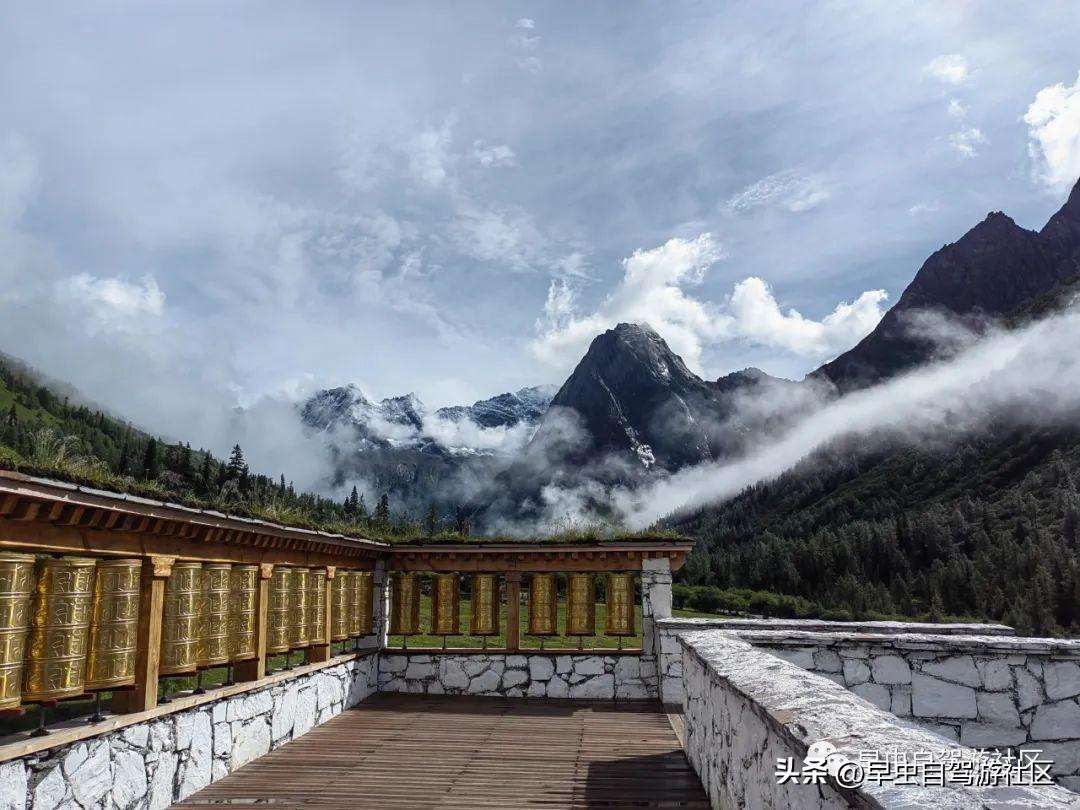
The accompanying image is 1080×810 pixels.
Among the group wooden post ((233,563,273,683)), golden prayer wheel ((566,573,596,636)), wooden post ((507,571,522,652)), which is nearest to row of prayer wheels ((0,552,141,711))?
wooden post ((233,563,273,683))

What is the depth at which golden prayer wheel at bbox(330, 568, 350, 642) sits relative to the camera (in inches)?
464

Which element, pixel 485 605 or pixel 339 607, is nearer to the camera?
pixel 339 607

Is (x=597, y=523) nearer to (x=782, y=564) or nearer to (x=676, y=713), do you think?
(x=676, y=713)

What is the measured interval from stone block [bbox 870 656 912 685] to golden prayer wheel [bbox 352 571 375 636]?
827cm

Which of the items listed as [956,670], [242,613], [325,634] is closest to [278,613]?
[242,613]

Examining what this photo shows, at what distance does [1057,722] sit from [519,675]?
837 cm

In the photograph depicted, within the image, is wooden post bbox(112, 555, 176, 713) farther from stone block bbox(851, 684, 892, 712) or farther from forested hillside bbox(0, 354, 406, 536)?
stone block bbox(851, 684, 892, 712)

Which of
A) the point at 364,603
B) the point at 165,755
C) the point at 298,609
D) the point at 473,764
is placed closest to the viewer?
the point at 165,755

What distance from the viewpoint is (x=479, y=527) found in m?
177

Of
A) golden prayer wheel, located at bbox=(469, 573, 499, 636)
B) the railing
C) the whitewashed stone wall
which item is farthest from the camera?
golden prayer wheel, located at bbox=(469, 573, 499, 636)

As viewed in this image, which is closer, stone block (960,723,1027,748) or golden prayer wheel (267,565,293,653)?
stone block (960,723,1027,748)

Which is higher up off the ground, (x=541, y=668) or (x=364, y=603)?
(x=364, y=603)

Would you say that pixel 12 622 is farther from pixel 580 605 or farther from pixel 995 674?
pixel 580 605

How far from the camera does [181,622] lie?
7.36 m
